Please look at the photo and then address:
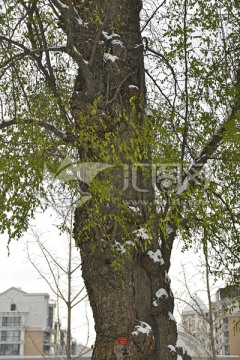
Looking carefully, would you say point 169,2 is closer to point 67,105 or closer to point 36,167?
point 67,105

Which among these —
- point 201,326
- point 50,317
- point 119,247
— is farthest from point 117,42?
point 50,317

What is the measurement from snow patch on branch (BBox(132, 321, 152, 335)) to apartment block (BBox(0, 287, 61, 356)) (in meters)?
44.6

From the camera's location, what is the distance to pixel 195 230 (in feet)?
27.5

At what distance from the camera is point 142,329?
6.07 meters

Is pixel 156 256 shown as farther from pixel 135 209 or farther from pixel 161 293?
pixel 135 209

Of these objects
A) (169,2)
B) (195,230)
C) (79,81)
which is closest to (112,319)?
(195,230)

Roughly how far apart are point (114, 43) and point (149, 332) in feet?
13.4

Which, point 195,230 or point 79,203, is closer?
point 79,203

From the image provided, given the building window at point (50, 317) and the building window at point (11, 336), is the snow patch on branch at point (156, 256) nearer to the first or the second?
the building window at point (11, 336)

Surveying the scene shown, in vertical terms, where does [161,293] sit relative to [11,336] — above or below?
below

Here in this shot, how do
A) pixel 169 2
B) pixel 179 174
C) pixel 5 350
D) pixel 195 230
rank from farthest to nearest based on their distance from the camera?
pixel 5 350
pixel 169 2
pixel 195 230
pixel 179 174

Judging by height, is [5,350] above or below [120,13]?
below

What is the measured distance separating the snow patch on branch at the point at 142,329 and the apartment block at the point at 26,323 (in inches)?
1755

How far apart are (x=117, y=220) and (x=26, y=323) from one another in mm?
50986
